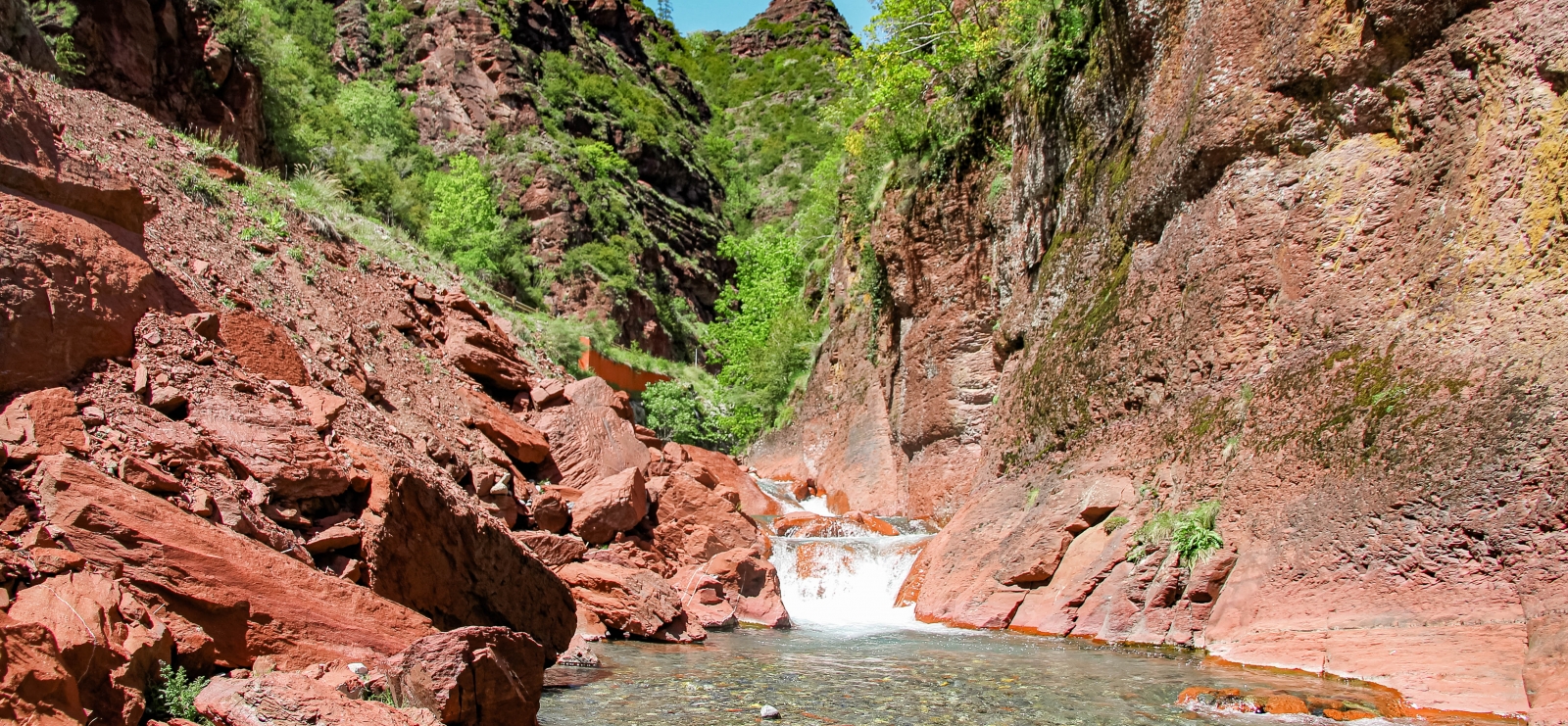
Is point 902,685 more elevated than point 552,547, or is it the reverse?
point 552,547

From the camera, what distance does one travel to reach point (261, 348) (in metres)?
7.43

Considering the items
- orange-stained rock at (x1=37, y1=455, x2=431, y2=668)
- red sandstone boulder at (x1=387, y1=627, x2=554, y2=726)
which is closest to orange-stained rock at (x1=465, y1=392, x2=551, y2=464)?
orange-stained rock at (x1=37, y1=455, x2=431, y2=668)

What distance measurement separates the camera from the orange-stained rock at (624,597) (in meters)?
9.45

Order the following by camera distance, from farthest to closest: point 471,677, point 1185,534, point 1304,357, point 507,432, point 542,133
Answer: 1. point 542,133
2. point 507,432
3. point 1185,534
4. point 1304,357
5. point 471,677

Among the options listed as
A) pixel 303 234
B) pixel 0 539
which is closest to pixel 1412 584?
pixel 0 539

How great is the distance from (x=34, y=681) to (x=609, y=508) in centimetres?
859

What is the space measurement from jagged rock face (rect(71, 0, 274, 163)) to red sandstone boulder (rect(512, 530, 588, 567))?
15.5 meters

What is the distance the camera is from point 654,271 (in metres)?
51.8

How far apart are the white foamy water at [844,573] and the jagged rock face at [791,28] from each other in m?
88.9

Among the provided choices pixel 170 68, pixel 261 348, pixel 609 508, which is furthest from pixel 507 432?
pixel 170 68

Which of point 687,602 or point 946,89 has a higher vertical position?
point 946,89

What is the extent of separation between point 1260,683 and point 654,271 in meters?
46.9

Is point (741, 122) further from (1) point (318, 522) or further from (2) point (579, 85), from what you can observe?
(1) point (318, 522)

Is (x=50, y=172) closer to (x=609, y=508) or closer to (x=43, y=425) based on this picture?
(x=43, y=425)
